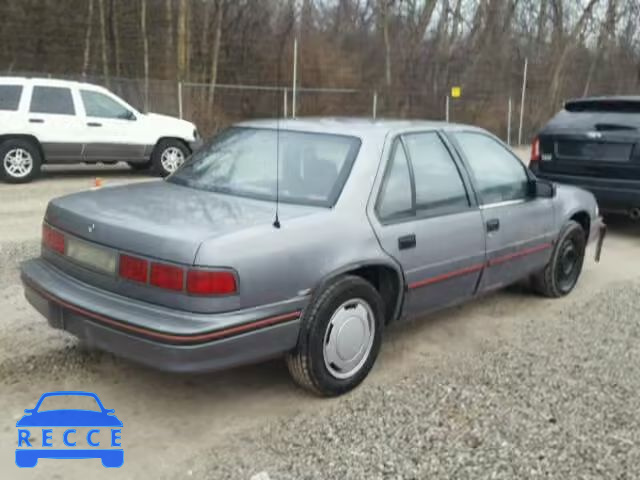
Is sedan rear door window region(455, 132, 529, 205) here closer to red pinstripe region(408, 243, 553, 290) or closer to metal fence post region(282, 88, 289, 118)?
red pinstripe region(408, 243, 553, 290)

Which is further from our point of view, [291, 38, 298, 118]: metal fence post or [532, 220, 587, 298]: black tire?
[291, 38, 298, 118]: metal fence post

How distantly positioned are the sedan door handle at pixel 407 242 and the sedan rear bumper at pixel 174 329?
0.78 meters

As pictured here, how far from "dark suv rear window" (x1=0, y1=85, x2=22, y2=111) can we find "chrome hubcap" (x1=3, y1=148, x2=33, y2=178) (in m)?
0.72

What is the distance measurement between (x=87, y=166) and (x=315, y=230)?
1196 centimetres

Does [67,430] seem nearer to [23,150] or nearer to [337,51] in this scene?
[23,150]

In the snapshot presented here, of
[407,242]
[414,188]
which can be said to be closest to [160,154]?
[414,188]

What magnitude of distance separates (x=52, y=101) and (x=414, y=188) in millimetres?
9215

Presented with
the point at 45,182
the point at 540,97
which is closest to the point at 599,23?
the point at 540,97

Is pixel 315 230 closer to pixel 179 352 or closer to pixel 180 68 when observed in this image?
pixel 179 352

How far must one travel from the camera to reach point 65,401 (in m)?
3.58

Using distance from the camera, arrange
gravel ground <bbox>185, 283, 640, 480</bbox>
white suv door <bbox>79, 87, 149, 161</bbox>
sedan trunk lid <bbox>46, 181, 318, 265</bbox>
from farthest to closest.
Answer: white suv door <bbox>79, 87, 149, 161</bbox>, sedan trunk lid <bbox>46, 181, 318, 265</bbox>, gravel ground <bbox>185, 283, 640, 480</bbox>

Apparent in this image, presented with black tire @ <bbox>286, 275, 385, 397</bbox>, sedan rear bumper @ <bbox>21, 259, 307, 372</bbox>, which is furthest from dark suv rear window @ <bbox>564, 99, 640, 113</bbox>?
sedan rear bumper @ <bbox>21, 259, 307, 372</bbox>

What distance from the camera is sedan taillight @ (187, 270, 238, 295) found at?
10.1 feet

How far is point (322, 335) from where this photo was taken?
3506 mm
